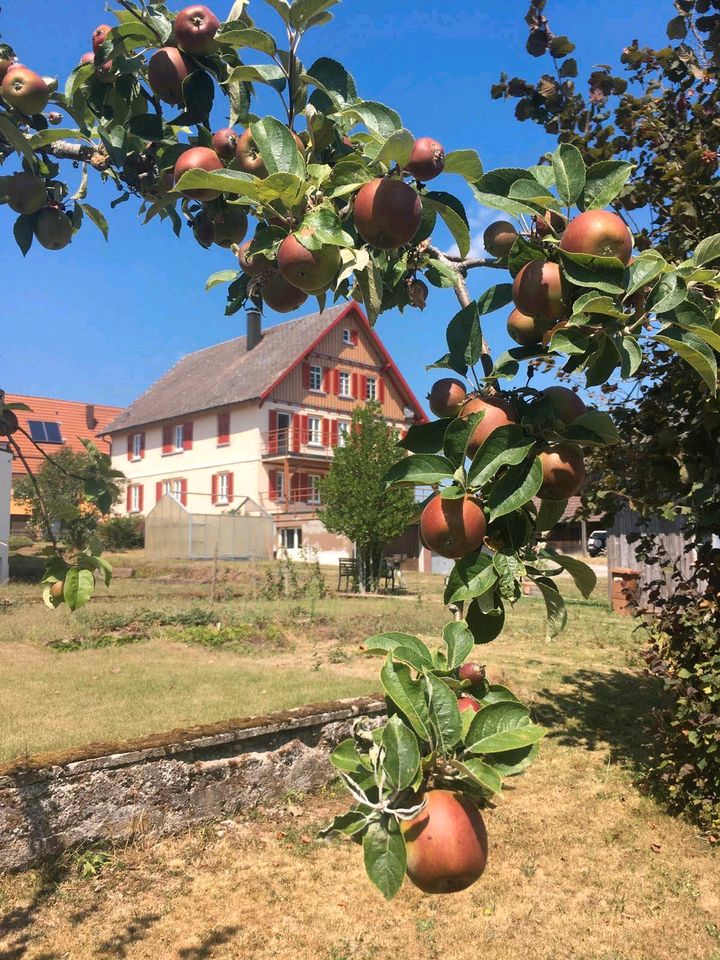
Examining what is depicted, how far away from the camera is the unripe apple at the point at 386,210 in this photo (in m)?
1.13

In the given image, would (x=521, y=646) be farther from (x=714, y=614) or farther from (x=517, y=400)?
(x=517, y=400)

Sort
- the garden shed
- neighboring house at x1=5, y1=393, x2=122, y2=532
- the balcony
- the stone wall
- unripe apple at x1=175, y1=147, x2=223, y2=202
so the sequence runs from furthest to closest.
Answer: neighboring house at x1=5, y1=393, x2=122, y2=532 → the balcony → the garden shed → the stone wall → unripe apple at x1=175, y1=147, x2=223, y2=202

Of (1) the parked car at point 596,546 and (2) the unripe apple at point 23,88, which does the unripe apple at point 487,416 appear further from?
(1) the parked car at point 596,546

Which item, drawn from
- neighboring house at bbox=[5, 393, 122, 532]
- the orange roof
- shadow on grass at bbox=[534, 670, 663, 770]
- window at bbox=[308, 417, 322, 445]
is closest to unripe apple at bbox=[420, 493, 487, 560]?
shadow on grass at bbox=[534, 670, 663, 770]

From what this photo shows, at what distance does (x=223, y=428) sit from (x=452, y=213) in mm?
30960

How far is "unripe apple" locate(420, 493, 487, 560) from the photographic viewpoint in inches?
43.6

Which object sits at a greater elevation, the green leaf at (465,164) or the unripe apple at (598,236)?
the green leaf at (465,164)

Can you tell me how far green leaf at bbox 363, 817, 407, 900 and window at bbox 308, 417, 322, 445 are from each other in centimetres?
3070

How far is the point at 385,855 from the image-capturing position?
877 mm

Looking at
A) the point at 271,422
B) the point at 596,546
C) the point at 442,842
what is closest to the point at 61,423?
the point at 271,422

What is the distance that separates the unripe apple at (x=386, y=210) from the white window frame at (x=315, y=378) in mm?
30952

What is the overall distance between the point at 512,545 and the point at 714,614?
4701mm

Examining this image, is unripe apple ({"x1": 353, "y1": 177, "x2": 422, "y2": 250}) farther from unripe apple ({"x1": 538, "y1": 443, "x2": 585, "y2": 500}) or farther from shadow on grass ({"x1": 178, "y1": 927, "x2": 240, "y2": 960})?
shadow on grass ({"x1": 178, "y1": 927, "x2": 240, "y2": 960})

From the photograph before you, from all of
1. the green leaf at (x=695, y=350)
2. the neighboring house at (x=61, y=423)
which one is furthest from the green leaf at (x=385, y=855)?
the neighboring house at (x=61, y=423)
